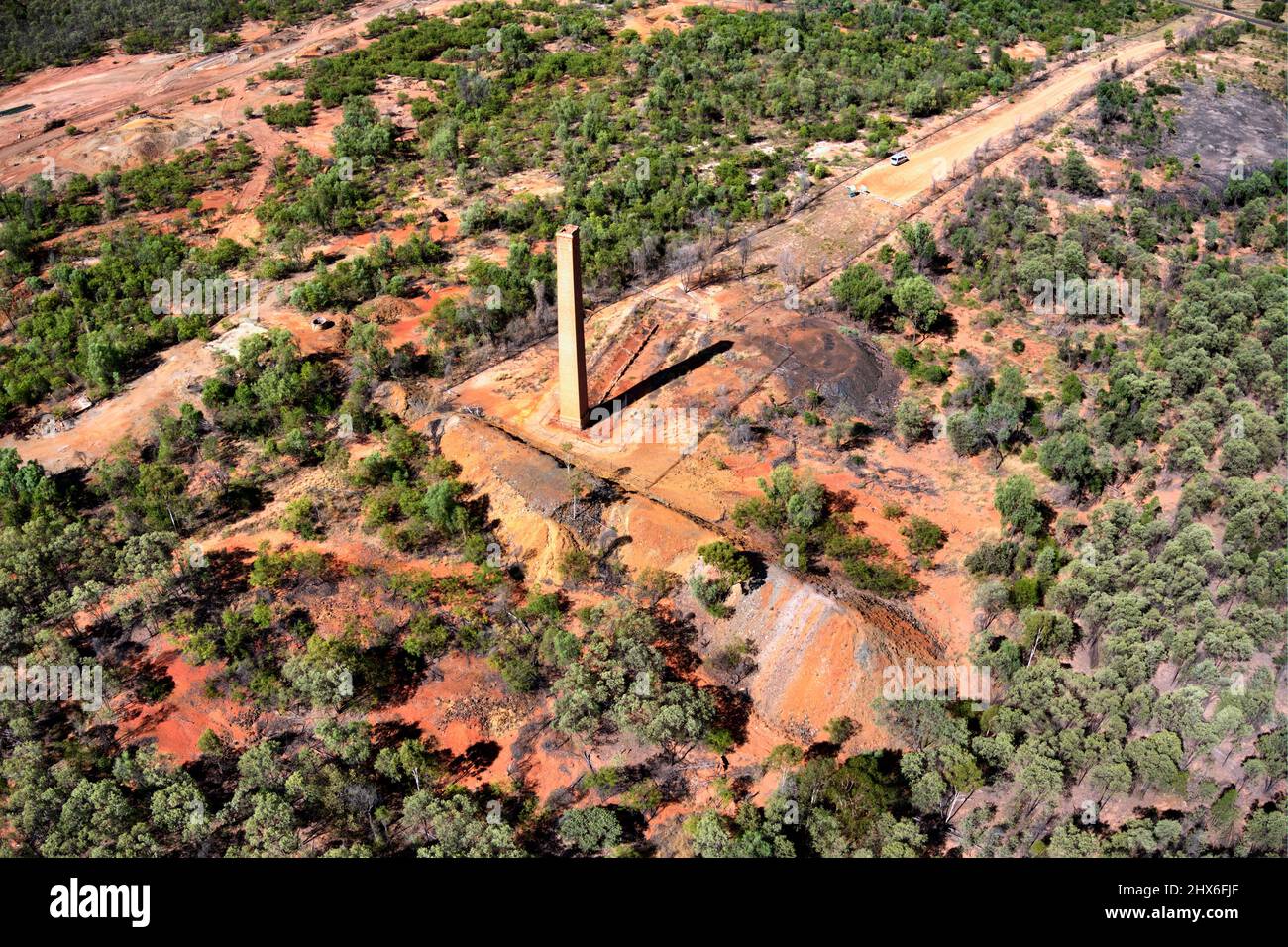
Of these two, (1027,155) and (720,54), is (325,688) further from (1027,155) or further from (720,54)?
(720,54)

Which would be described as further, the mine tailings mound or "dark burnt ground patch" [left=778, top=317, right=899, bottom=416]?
"dark burnt ground patch" [left=778, top=317, right=899, bottom=416]

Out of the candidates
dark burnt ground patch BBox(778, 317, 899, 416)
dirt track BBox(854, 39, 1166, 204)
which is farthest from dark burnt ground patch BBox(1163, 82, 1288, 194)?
dark burnt ground patch BBox(778, 317, 899, 416)

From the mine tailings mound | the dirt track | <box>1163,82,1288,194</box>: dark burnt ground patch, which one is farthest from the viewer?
<box>1163,82,1288,194</box>: dark burnt ground patch

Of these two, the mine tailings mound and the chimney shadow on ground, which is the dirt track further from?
Answer: the mine tailings mound

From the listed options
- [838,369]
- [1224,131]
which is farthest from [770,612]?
[1224,131]

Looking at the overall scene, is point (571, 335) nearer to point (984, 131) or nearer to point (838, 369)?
point (838, 369)

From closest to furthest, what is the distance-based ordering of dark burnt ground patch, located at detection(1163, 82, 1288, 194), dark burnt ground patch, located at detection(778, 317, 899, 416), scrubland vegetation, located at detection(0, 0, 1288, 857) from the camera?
scrubland vegetation, located at detection(0, 0, 1288, 857)
dark burnt ground patch, located at detection(778, 317, 899, 416)
dark burnt ground patch, located at detection(1163, 82, 1288, 194)

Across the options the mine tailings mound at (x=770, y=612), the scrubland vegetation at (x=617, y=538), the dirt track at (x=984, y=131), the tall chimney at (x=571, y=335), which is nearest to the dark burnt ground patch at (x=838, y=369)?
the scrubland vegetation at (x=617, y=538)
